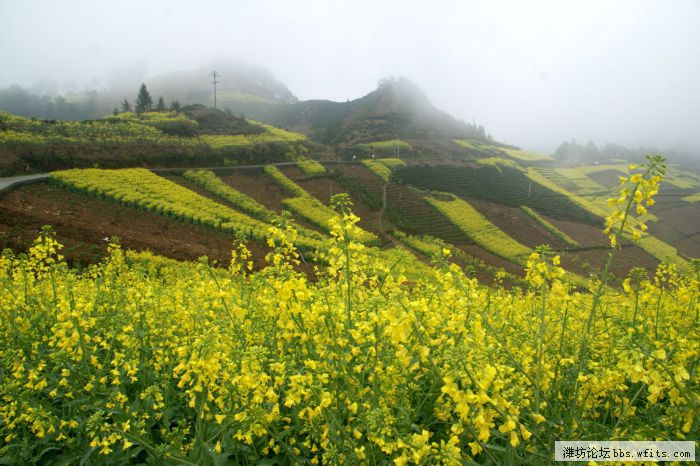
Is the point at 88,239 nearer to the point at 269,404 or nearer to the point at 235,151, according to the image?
the point at 269,404

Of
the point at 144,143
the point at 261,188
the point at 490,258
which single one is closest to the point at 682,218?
the point at 490,258

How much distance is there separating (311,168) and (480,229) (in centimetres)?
1886

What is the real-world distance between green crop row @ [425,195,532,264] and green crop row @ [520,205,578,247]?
8.10 metres

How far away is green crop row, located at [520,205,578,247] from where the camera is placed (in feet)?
142

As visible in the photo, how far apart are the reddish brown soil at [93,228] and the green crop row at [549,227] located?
115 ft

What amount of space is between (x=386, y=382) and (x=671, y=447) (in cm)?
180

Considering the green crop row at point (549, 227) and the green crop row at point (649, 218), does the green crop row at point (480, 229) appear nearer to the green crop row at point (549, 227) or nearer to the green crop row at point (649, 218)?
the green crop row at point (549, 227)

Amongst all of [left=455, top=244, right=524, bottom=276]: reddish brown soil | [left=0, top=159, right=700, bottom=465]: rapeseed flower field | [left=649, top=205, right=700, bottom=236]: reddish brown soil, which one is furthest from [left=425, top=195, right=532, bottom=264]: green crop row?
[left=649, top=205, right=700, bottom=236]: reddish brown soil

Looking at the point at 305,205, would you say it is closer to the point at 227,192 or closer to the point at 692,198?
the point at 227,192

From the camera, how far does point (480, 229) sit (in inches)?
1575

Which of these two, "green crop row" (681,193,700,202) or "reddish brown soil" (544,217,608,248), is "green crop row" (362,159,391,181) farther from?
"green crop row" (681,193,700,202)

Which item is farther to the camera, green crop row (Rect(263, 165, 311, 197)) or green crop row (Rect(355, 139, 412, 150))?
green crop row (Rect(355, 139, 412, 150))

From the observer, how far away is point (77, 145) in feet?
105

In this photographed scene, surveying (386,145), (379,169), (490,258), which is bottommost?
(490,258)
